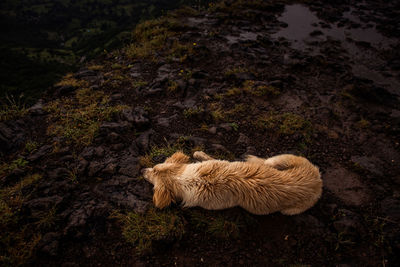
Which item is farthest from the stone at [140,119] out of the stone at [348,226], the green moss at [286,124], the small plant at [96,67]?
the stone at [348,226]

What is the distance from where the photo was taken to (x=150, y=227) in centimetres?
296

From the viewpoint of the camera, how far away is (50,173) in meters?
3.71

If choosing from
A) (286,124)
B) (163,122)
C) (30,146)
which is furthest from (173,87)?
(30,146)

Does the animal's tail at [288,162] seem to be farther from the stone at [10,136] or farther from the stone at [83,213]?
the stone at [10,136]

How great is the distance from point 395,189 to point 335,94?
356 cm

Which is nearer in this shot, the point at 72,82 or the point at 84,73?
the point at 72,82

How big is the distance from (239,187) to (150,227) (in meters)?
1.59

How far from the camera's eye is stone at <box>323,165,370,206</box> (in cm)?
361

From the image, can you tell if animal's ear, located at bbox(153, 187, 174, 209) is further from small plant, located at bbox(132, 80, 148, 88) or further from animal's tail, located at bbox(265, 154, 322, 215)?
small plant, located at bbox(132, 80, 148, 88)

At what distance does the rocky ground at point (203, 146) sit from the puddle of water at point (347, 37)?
0.13 metres

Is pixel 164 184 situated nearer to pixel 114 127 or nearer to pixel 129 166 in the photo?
pixel 129 166

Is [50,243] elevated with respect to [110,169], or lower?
lower

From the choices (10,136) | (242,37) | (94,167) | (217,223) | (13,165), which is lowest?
(217,223)

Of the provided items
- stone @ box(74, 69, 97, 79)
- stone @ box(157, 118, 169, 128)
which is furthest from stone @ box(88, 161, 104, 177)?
stone @ box(74, 69, 97, 79)
